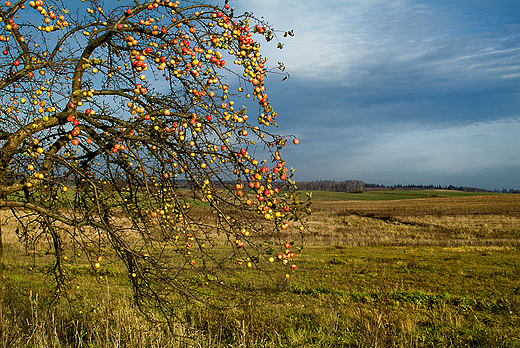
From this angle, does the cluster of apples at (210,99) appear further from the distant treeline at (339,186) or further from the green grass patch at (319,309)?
the distant treeline at (339,186)

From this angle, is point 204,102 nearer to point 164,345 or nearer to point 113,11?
point 113,11

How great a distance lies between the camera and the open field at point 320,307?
6.14 meters

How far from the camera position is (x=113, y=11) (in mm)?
4852

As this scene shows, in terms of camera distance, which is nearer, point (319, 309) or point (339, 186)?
point (319, 309)

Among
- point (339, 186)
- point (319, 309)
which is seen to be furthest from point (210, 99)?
point (339, 186)

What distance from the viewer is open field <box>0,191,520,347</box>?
6145 mm

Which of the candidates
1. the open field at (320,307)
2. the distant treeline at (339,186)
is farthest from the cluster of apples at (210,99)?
the distant treeline at (339,186)

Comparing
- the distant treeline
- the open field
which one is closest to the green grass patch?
the open field

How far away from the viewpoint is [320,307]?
9977mm

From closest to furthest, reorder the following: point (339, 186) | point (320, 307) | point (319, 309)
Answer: point (319, 309) < point (320, 307) < point (339, 186)

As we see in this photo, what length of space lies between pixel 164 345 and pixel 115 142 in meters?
3.52

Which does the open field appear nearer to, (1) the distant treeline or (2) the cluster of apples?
(2) the cluster of apples

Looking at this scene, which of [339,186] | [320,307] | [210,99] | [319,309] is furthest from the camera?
[339,186]

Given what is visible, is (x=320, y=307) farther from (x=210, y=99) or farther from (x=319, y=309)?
(x=210, y=99)
